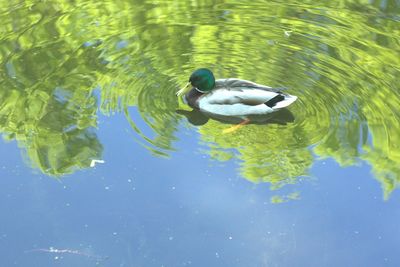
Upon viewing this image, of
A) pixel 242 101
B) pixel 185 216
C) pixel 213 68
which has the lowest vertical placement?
pixel 185 216

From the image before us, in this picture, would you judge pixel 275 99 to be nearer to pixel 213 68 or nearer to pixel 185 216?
pixel 213 68

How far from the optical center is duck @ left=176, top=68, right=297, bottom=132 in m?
5.95

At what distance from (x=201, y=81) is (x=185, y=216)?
168 centimetres

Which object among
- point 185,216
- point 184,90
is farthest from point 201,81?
point 185,216

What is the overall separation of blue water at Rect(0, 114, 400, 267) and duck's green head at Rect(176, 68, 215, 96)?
0.77 meters

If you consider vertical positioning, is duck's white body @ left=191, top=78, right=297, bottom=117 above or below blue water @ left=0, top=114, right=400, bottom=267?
above

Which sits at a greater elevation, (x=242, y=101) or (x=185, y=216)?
(x=242, y=101)

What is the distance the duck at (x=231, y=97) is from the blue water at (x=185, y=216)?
595mm

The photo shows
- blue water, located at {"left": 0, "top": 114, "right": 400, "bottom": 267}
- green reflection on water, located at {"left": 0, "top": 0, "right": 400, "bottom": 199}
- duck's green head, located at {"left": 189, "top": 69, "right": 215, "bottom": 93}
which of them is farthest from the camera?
duck's green head, located at {"left": 189, "top": 69, "right": 215, "bottom": 93}

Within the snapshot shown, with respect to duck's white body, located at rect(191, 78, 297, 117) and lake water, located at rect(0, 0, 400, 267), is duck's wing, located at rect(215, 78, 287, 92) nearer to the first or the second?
duck's white body, located at rect(191, 78, 297, 117)

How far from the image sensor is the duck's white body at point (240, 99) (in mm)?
5941

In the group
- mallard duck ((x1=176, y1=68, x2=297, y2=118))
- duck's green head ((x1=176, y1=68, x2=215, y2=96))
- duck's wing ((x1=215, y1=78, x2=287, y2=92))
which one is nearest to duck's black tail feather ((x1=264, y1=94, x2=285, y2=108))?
mallard duck ((x1=176, y1=68, x2=297, y2=118))

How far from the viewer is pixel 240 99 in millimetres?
5949

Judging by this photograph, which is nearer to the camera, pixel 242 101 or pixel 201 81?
pixel 242 101
